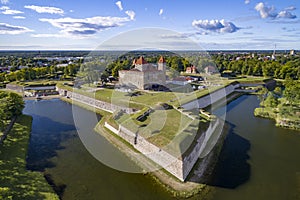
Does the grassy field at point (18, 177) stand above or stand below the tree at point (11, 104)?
below

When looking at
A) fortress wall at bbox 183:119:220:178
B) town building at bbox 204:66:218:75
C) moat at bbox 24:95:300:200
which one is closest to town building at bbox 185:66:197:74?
town building at bbox 204:66:218:75

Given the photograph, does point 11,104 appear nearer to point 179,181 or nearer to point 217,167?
point 179,181

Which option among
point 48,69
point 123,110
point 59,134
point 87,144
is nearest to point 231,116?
point 123,110

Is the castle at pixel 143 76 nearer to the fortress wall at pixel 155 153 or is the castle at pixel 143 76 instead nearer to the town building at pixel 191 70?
the fortress wall at pixel 155 153

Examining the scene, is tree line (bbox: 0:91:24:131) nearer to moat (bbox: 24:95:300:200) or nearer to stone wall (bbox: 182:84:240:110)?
moat (bbox: 24:95:300:200)

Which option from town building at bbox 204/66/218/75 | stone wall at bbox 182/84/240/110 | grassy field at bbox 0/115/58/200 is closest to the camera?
grassy field at bbox 0/115/58/200

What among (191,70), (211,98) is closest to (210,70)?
(191,70)

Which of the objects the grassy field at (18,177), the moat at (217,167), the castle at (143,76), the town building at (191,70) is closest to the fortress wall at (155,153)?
the moat at (217,167)
